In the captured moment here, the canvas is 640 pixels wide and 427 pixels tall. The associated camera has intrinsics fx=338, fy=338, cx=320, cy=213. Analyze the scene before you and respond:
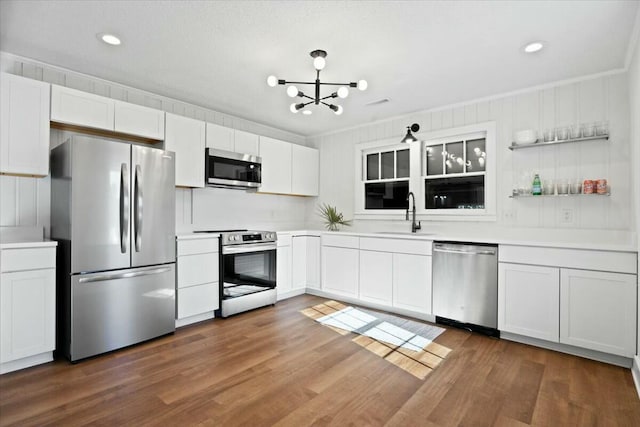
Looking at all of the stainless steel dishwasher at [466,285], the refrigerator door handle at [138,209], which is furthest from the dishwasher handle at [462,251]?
the refrigerator door handle at [138,209]

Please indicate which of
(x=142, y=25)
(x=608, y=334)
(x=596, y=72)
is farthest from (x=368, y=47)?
(x=608, y=334)

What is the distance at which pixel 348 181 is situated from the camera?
5.33m

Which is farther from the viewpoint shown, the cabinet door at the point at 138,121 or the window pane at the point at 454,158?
the window pane at the point at 454,158

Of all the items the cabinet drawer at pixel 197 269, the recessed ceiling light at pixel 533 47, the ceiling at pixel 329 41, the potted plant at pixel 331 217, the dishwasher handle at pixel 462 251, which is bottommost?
the cabinet drawer at pixel 197 269

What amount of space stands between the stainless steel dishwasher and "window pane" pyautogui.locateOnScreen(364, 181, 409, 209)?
119 centimetres

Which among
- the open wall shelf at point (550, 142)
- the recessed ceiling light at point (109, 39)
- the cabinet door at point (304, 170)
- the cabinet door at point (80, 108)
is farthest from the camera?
the cabinet door at point (304, 170)

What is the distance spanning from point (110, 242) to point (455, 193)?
3.78 metres

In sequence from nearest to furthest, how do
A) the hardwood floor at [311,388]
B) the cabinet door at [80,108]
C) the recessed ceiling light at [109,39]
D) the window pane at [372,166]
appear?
the hardwood floor at [311,388], the recessed ceiling light at [109,39], the cabinet door at [80,108], the window pane at [372,166]

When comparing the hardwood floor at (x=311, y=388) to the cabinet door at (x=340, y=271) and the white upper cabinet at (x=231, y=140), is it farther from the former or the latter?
the white upper cabinet at (x=231, y=140)

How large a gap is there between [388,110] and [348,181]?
130cm

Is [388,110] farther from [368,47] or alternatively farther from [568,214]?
[568,214]

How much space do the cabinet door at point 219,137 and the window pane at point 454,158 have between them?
9.13 feet

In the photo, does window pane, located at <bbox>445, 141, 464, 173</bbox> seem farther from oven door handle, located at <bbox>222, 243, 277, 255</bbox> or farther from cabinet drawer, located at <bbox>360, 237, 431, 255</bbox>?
oven door handle, located at <bbox>222, 243, 277, 255</bbox>

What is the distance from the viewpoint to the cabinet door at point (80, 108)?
2.94 m
